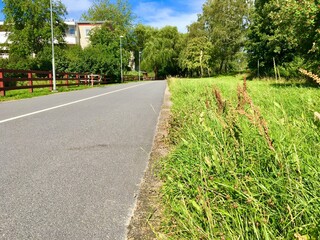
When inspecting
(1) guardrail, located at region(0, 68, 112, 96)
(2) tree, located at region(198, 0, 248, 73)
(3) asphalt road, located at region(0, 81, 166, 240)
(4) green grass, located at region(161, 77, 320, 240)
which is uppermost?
(2) tree, located at region(198, 0, 248, 73)

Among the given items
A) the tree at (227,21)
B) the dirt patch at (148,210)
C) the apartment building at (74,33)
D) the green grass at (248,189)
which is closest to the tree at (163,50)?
the apartment building at (74,33)

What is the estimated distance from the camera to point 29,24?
151 ft

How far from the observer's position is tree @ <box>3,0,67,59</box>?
150 ft

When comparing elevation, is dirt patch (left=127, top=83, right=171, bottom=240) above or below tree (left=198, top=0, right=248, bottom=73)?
below

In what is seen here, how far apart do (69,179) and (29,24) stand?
5029 cm

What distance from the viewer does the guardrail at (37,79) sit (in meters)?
13.5

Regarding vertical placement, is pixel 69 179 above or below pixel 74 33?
below

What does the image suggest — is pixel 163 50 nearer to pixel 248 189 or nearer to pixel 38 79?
pixel 38 79

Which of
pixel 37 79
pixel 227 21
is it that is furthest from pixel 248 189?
pixel 227 21

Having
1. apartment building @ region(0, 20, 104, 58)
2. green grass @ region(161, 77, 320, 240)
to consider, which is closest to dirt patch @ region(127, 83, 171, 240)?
green grass @ region(161, 77, 320, 240)

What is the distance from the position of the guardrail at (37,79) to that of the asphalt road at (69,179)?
9212mm

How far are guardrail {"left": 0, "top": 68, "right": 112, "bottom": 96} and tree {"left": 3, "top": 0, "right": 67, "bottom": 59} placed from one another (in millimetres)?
17843

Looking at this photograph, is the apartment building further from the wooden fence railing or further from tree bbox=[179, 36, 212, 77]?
the wooden fence railing

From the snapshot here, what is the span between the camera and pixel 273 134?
2.41 m
